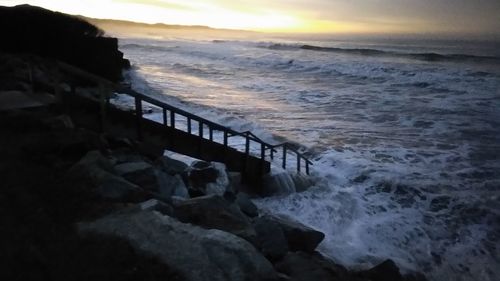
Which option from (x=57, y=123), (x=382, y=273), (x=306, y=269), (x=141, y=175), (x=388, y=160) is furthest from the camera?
(x=388, y=160)

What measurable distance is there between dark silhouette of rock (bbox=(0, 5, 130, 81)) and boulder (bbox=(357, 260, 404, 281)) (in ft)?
64.1

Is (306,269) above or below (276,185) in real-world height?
above

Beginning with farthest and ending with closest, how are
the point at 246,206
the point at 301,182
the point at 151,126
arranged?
the point at 301,182 < the point at 151,126 < the point at 246,206

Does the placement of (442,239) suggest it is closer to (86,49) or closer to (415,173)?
(415,173)

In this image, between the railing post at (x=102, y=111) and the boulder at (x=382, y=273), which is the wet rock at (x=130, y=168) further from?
the boulder at (x=382, y=273)

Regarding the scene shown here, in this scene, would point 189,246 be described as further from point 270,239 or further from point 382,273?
point 382,273

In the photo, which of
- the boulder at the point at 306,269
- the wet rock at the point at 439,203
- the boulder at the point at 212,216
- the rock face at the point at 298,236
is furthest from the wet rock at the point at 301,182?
the boulder at the point at 306,269

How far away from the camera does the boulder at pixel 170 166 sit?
7.16 meters

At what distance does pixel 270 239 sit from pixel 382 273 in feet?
5.60

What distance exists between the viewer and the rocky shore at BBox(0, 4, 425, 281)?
12.8 feet

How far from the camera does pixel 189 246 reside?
4297mm

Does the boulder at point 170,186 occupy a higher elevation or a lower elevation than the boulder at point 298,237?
higher

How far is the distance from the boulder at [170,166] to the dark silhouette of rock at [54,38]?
15.6 meters

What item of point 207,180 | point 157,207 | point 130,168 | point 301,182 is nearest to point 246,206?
point 207,180
